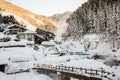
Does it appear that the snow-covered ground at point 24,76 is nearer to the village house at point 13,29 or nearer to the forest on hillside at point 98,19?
the village house at point 13,29

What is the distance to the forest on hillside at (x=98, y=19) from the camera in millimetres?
73312

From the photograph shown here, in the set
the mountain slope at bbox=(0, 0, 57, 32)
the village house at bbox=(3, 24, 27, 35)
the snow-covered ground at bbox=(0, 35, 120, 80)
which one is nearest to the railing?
the snow-covered ground at bbox=(0, 35, 120, 80)

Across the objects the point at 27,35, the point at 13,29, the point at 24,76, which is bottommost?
the point at 24,76

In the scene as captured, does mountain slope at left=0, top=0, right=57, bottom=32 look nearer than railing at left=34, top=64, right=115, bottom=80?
No

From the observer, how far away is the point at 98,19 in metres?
→ 85.2

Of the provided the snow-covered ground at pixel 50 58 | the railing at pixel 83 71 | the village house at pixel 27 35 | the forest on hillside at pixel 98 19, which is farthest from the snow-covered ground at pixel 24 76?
the forest on hillside at pixel 98 19

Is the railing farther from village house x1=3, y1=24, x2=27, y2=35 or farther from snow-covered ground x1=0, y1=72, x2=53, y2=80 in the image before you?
village house x1=3, y1=24, x2=27, y2=35

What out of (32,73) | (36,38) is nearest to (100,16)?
(36,38)

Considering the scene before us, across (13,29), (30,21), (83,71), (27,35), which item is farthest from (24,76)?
(30,21)

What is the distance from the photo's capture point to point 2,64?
36.8m

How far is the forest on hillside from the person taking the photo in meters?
73.3

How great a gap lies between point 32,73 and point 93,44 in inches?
1731

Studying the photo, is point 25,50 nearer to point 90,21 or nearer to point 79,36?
point 79,36

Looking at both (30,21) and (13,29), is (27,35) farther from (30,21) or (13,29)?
(30,21)
